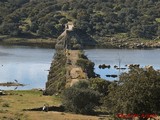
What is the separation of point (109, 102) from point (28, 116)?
9679mm

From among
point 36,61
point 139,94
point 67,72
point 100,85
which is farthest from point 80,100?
point 36,61

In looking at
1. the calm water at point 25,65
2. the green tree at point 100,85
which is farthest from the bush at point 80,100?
the calm water at point 25,65

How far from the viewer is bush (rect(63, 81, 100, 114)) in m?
65.1

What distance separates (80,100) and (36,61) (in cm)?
8533

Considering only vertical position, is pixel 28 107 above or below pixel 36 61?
above

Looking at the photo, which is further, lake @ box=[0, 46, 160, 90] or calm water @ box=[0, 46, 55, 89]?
lake @ box=[0, 46, 160, 90]

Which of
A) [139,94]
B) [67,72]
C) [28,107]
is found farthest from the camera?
[67,72]

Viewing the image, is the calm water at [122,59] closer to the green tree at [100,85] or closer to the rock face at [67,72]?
the rock face at [67,72]

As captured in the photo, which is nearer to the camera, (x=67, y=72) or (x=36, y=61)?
(x=67, y=72)

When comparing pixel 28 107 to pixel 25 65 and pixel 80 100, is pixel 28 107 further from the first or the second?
pixel 25 65

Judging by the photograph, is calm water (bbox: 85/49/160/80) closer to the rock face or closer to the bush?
the rock face

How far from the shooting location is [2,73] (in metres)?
124

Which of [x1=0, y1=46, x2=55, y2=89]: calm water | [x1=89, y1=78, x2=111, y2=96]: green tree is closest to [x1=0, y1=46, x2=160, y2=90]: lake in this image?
[x1=0, y1=46, x2=55, y2=89]: calm water

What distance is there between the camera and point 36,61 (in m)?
150
